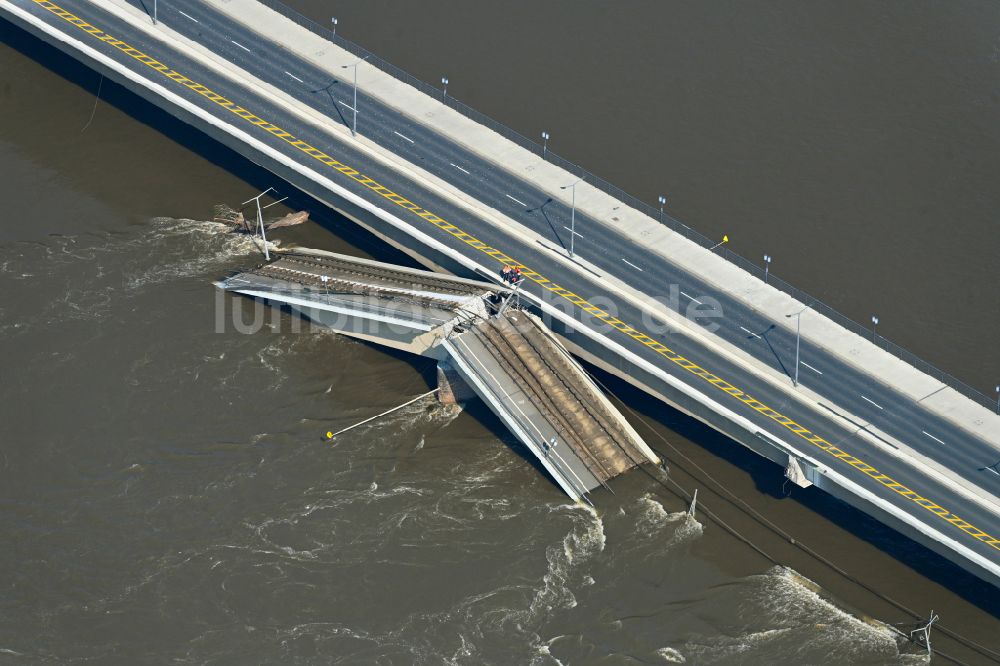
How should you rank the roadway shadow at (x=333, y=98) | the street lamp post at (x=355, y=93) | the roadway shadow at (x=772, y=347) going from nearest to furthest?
the roadway shadow at (x=772, y=347), the street lamp post at (x=355, y=93), the roadway shadow at (x=333, y=98)

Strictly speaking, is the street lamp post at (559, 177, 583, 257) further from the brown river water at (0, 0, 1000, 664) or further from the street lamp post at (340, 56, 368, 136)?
the street lamp post at (340, 56, 368, 136)

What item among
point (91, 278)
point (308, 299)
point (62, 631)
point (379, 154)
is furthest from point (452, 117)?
point (62, 631)

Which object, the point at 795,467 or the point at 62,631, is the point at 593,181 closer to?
the point at 795,467

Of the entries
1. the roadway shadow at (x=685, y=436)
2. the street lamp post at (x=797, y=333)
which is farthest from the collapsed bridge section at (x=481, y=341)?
the street lamp post at (x=797, y=333)

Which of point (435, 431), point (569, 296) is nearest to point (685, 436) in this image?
point (569, 296)

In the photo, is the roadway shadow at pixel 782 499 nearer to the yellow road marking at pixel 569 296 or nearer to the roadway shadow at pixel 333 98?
the yellow road marking at pixel 569 296

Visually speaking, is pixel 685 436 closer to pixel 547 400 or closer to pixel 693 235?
pixel 547 400
